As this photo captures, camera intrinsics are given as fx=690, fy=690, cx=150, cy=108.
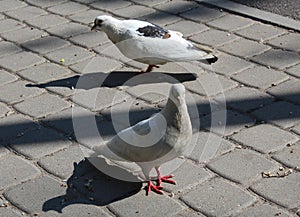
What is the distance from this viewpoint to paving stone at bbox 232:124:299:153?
423cm

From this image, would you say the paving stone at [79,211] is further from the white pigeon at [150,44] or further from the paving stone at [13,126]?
the white pigeon at [150,44]

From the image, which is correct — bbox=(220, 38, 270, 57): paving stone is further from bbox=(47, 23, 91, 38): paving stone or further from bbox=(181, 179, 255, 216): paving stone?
bbox=(181, 179, 255, 216): paving stone

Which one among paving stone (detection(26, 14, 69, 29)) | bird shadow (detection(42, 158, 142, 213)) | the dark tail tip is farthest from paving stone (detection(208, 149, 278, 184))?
paving stone (detection(26, 14, 69, 29))

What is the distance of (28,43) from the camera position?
5.78m

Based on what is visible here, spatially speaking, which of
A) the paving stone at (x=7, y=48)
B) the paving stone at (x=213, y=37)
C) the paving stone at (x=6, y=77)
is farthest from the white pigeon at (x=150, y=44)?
the paving stone at (x=7, y=48)

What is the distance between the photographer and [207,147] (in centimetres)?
425

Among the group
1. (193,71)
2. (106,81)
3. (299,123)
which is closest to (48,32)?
(106,81)

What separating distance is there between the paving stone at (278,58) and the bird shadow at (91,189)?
5.84ft

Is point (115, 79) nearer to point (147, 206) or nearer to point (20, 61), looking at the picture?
point (20, 61)

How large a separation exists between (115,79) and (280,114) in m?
1.29

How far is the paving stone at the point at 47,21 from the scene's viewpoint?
240 inches

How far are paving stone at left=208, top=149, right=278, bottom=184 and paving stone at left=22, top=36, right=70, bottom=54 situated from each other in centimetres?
211

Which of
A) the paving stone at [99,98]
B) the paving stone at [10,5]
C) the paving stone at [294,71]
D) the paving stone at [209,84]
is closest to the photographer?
the paving stone at [99,98]

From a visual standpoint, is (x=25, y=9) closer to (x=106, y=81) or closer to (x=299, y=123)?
(x=106, y=81)
